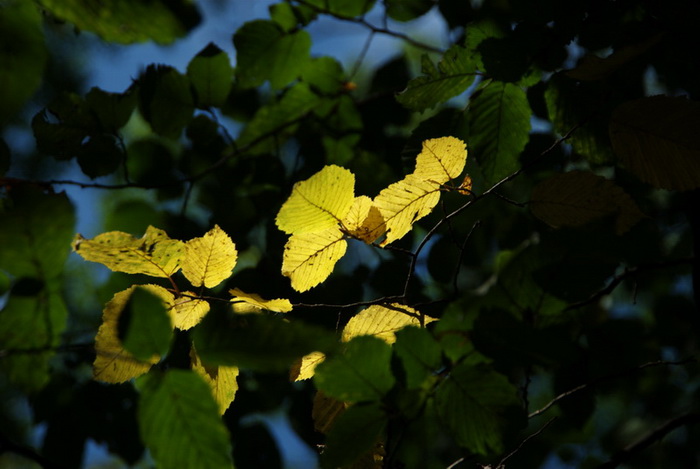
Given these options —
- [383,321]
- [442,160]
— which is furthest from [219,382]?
[442,160]

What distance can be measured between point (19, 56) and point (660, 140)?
61 cm

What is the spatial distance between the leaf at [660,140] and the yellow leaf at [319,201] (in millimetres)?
290

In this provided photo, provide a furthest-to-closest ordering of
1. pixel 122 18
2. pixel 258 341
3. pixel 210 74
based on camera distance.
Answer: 1. pixel 210 74
2. pixel 122 18
3. pixel 258 341

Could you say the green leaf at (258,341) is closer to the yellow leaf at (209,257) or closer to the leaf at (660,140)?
the yellow leaf at (209,257)

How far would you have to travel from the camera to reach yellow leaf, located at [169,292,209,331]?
1.83ft

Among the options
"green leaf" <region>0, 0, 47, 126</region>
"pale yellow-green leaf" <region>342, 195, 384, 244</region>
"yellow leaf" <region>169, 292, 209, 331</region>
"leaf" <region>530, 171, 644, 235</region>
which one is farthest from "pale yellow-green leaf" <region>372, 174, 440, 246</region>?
"green leaf" <region>0, 0, 47, 126</region>

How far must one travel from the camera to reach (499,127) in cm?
69

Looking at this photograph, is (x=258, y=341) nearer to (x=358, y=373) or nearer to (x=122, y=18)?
(x=358, y=373)

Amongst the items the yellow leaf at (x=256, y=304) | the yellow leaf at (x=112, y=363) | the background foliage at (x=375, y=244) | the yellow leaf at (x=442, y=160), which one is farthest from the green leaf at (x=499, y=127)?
the yellow leaf at (x=112, y=363)

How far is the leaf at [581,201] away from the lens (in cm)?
48

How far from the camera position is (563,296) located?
39 cm

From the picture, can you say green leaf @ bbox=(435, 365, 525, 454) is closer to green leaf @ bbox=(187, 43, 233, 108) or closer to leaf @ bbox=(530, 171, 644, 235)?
leaf @ bbox=(530, 171, 644, 235)

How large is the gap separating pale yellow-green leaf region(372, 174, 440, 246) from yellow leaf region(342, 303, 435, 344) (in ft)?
0.25

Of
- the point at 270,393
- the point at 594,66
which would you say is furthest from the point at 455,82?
the point at 270,393
